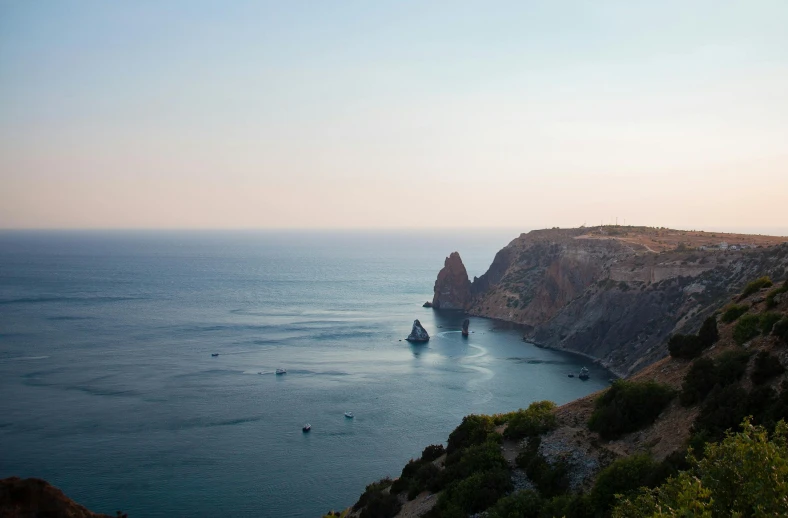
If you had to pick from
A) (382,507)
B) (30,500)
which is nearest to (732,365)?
(382,507)

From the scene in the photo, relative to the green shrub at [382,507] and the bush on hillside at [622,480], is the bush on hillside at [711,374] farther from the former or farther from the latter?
the green shrub at [382,507]

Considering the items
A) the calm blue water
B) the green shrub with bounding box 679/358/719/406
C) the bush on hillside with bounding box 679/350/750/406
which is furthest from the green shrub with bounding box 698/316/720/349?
the calm blue water

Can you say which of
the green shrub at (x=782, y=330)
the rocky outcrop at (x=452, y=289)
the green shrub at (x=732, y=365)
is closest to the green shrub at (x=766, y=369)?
the green shrub at (x=732, y=365)

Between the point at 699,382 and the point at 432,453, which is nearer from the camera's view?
the point at 699,382

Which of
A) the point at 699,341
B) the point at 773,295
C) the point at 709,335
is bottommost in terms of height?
the point at 699,341

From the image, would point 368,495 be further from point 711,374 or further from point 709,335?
point 709,335

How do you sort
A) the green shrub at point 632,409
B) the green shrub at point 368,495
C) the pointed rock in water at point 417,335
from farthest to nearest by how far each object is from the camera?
the pointed rock in water at point 417,335, the green shrub at point 368,495, the green shrub at point 632,409

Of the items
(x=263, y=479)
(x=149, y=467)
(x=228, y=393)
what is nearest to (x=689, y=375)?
(x=263, y=479)
